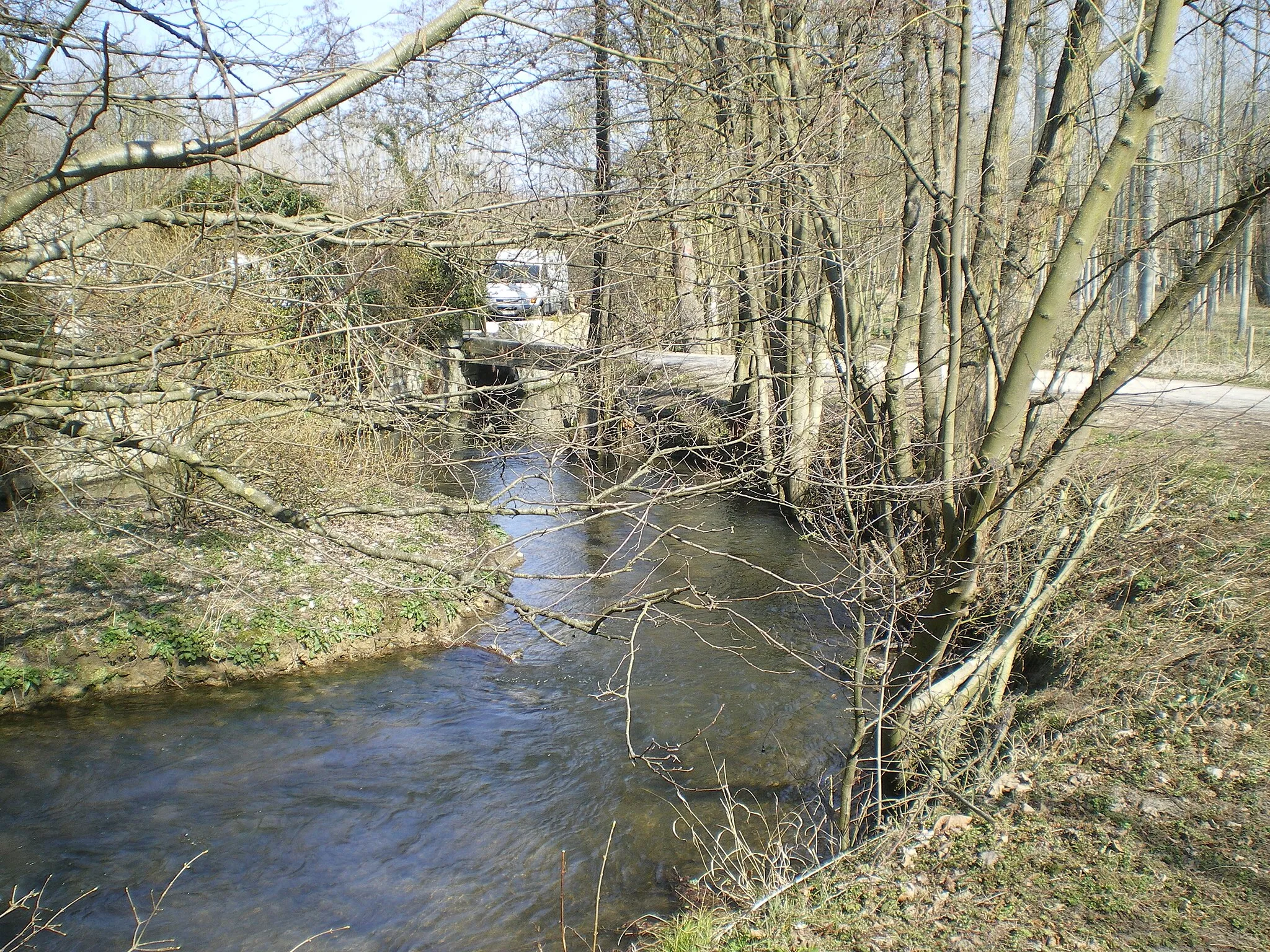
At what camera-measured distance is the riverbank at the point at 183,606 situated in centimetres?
782

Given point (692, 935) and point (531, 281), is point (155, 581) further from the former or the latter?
point (692, 935)

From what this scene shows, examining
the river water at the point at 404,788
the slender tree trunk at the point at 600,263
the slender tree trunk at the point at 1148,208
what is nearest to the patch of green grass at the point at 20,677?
the river water at the point at 404,788

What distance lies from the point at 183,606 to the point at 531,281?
491 centimetres

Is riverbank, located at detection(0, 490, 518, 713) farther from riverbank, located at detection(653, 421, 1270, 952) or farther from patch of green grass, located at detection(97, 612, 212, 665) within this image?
riverbank, located at detection(653, 421, 1270, 952)

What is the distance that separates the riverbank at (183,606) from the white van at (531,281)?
2028 millimetres

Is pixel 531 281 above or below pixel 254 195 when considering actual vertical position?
below

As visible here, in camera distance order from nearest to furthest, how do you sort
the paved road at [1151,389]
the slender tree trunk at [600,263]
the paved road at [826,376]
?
1. the slender tree trunk at [600,263]
2. the paved road at [826,376]
3. the paved road at [1151,389]

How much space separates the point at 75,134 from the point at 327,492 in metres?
6.82

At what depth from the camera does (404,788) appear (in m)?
6.60

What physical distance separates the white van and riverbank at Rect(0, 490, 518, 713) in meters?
2.03

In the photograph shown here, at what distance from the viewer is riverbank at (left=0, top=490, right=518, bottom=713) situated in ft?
25.7

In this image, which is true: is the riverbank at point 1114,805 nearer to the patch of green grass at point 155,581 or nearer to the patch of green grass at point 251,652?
the patch of green grass at point 251,652

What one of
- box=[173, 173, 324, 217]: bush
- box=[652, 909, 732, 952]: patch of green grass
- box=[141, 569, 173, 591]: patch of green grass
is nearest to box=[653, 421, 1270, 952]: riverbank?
box=[652, 909, 732, 952]: patch of green grass

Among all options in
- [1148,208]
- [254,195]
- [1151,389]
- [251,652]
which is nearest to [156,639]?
[251,652]
